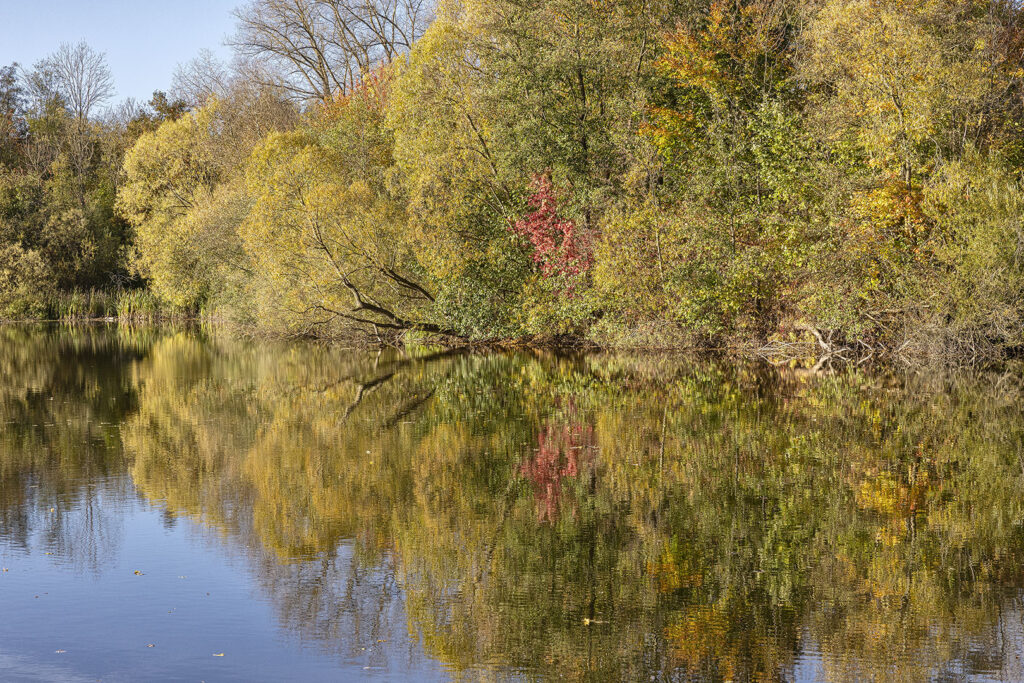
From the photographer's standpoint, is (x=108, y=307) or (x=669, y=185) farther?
(x=108, y=307)

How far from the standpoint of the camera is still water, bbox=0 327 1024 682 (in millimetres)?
6336

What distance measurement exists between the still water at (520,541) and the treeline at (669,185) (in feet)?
18.3

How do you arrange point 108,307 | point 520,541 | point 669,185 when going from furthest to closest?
point 108,307 < point 669,185 < point 520,541

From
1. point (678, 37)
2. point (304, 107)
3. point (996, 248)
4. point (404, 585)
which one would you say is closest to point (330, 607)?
point (404, 585)

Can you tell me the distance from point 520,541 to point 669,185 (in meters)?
20.2

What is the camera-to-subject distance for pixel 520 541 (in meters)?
8.75

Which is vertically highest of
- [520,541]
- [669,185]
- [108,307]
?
[669,185]

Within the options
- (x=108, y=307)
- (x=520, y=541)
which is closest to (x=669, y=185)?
(x=520, y=541)

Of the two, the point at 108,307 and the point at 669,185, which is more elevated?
the point at 669,185

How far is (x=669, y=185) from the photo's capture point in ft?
90.4

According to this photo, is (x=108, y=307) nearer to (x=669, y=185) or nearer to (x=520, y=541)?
(x=669, y=185)

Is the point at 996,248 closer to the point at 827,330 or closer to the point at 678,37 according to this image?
the point at 827,330

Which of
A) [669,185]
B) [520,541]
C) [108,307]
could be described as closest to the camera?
[520,541]

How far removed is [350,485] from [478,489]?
1435 mm
